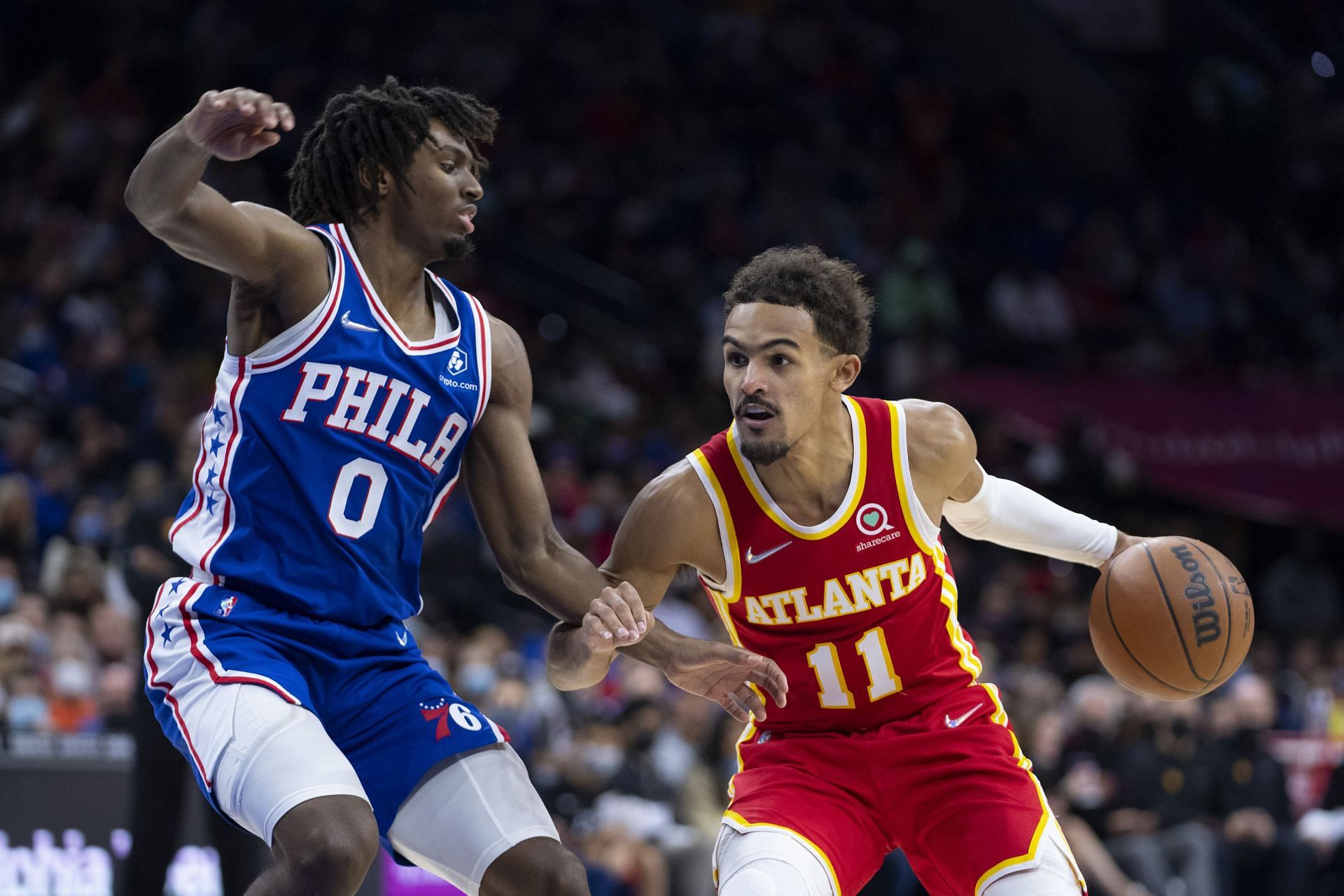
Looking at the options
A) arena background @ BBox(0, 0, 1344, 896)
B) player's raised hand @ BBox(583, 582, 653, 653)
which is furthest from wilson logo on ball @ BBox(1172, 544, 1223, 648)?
arena background @ BBox(0, 0, 1344, 896)

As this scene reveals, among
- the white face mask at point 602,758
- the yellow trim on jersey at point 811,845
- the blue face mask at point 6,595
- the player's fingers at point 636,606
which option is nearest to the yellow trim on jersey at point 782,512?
the player's fingers at point 636,606

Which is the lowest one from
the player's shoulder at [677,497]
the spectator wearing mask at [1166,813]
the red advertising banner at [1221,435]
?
the spectator wearing mask at [1166,813]

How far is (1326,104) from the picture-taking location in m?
16.5

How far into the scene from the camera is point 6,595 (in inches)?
337

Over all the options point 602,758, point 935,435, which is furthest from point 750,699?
point 602,758

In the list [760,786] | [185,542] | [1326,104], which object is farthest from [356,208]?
[1326,104]

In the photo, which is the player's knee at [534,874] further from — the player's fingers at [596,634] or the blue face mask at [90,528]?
the blue face mask at [90,528]

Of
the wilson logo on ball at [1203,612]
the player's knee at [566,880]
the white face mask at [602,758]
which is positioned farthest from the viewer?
the white face mask at [602,758]

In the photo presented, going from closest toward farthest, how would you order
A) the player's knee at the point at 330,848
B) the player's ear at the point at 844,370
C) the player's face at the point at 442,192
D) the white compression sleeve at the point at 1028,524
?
1. the player's knee at the point at 330,848
2. the player's face at the point at 442,192
3. the player's ear at the point at 844,370
4. the white compression sleeve at the point at 1028,524

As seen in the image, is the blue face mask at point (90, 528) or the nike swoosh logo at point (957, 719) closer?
the nike swoosh logo at point (957, 719)

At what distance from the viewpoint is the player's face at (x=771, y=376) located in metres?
4.00

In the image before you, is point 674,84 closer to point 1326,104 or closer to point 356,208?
point 1326,104

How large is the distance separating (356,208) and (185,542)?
3.04 feet

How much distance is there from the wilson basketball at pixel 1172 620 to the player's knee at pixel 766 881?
1.20m
